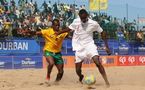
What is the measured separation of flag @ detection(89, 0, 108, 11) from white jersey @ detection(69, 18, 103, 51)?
16.3m

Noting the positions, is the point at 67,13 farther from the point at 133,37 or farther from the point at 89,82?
the point at 89,82

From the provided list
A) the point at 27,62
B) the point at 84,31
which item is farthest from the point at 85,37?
the point at 27,62

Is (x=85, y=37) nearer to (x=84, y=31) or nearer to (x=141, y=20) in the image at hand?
(x=84, y=31)

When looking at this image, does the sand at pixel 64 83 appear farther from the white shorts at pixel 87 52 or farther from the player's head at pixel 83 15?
the player's head at pixel 83 15

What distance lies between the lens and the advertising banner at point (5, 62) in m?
20.0

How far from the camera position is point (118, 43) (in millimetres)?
25328

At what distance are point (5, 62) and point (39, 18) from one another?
4.95m

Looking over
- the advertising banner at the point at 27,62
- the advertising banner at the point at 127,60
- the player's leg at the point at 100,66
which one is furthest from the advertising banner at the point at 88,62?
the player's leg at the point at 100,66

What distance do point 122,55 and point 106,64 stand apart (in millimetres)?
1906

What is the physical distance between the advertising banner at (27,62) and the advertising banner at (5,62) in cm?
29

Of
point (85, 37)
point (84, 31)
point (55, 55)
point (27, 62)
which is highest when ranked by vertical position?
point (84, 31)

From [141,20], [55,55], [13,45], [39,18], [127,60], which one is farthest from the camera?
[141,20]

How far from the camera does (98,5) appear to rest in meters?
26.3

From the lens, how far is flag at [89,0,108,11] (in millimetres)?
26025
